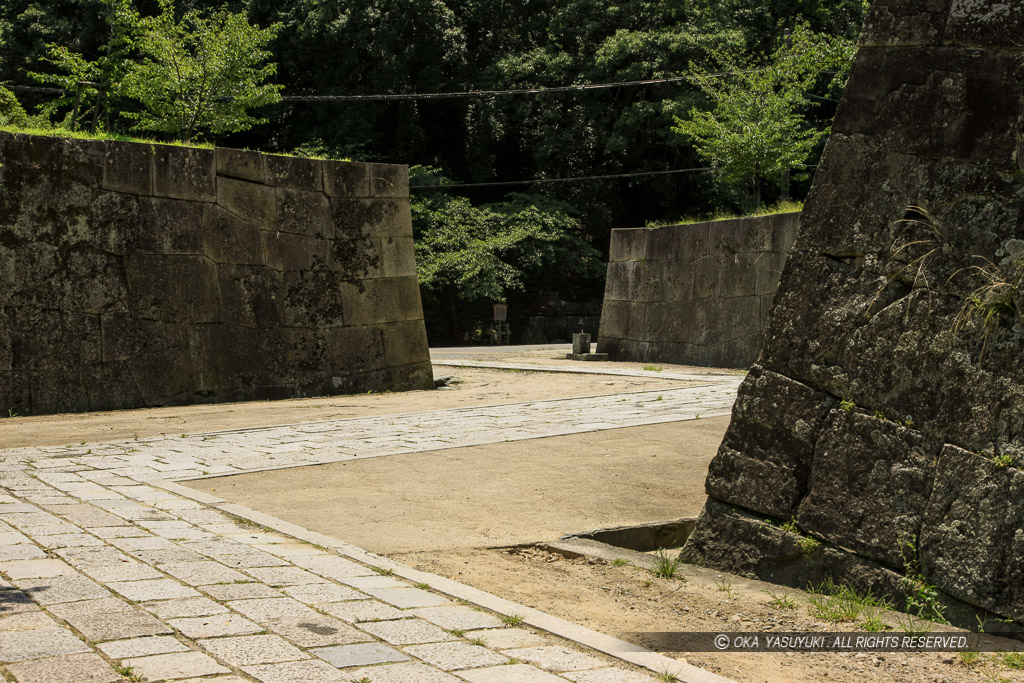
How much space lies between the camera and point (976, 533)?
4266 millimetres

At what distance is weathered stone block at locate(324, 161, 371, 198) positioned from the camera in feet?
42.3

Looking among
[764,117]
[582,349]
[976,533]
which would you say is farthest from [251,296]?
[764,117]

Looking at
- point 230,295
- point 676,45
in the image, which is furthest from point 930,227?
point 676,45

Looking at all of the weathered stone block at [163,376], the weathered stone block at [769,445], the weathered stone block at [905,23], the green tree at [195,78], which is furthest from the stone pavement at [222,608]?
the green tree at [195,78]

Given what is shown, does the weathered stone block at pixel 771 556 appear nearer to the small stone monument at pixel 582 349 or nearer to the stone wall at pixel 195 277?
the stone wall at pixel 195 277

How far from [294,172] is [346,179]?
2.43 feet

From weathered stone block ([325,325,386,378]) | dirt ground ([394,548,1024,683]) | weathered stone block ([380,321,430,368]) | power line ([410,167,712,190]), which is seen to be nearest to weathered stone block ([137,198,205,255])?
weathered stone block ([325,325,386,378])

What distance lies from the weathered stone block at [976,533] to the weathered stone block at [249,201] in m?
9.28

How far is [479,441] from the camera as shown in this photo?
8.38 metres

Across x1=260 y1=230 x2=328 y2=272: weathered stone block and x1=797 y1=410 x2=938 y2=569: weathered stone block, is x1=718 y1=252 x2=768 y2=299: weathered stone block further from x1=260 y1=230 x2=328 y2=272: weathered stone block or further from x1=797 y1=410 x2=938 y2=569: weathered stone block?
x1=797 y1=410 x2=938 y2=569: weathered stone block

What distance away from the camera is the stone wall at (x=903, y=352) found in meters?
4.34

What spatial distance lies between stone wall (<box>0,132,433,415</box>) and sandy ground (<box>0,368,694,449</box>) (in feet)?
1.43

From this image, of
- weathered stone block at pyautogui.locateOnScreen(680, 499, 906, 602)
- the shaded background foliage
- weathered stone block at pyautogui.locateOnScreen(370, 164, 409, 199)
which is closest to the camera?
weathered stone block at pyautogui.locateOnScreen(680, 499, 906, 602)

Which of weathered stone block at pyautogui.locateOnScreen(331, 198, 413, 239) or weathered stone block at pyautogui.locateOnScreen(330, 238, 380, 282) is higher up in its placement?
weathered stone block at pyautogui.locateOnScreen(331, 198, 413, 239)
